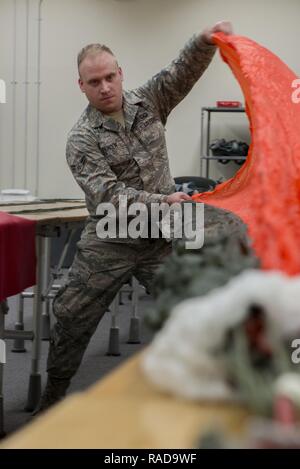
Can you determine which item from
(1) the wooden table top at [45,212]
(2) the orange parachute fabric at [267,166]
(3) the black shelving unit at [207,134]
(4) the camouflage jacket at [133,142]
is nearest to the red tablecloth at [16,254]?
(1) the wooden table top at [45,212]

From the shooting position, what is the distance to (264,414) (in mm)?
853

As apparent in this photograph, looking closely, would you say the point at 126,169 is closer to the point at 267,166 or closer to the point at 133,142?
the point at 133,142

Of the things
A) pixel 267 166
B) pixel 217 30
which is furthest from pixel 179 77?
pixel 267 166

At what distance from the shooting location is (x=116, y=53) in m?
7.66

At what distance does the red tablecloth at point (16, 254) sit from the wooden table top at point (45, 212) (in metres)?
0.11

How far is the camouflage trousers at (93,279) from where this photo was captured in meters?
2.84

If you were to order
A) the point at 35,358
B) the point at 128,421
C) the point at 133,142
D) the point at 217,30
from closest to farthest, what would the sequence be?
the point at 128,421 → the point at 217,30 → the point at 133,142 → the point at 35,358

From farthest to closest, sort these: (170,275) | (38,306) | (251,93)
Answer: (38,306), (251,93), (170,275)

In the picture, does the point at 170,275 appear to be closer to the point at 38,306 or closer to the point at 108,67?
the point at 108,67

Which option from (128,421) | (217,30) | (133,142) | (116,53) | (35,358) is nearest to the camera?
(128,421)

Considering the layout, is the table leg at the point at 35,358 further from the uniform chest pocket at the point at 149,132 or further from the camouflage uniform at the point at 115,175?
the uniform chest pocket at the point at 149,132

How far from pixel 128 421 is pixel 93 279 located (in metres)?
1.99
